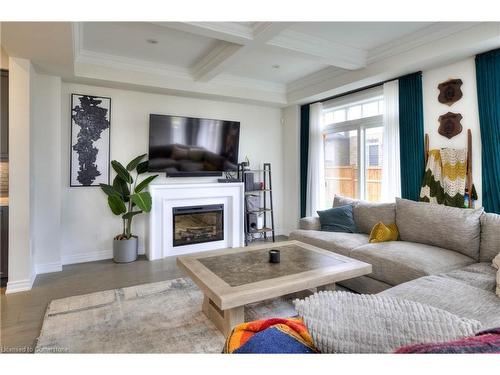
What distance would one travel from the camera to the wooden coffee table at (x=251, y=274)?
6.15 ft

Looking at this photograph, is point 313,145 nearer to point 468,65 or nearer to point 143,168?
point 468,65

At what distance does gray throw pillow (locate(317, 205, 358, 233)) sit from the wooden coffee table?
39.3 inches

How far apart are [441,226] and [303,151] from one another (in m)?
2.76

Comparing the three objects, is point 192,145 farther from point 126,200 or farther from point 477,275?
point 477,275

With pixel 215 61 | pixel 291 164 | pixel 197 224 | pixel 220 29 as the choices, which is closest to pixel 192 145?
pixel 197 224

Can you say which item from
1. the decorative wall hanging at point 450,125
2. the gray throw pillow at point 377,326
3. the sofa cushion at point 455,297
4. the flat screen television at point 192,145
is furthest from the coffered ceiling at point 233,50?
the gray throw pillow at point 377,326

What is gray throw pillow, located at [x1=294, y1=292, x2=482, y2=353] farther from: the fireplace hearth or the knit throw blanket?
the fireplace hearth

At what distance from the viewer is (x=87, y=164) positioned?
3980 mm

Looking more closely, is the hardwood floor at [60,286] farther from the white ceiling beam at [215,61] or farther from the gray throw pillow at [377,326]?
the white ceiling beam at [215,61]

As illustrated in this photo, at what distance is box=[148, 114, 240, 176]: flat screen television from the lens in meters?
4.32
